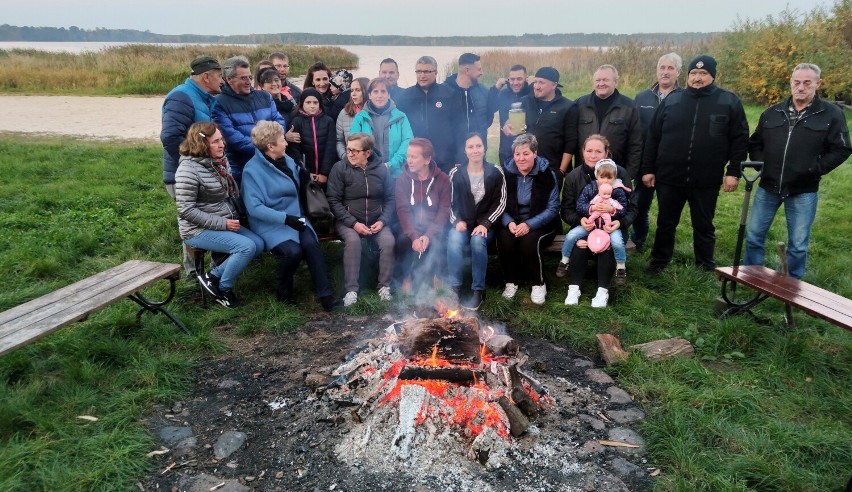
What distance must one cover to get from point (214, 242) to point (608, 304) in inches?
147

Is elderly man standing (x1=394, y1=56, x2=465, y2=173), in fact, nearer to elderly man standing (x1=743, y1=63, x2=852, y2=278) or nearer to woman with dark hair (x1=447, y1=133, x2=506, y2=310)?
woman with dark hair (x1=447, y1=133, x2=506, y2=310)

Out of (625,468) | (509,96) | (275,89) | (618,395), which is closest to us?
(625,468)

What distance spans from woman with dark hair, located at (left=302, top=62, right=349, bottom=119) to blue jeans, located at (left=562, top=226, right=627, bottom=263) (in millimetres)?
3045

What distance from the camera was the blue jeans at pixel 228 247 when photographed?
517 centimetres

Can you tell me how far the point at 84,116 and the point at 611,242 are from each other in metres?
17.1

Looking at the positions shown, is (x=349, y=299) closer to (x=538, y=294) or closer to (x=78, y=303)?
(x=538, y=294)

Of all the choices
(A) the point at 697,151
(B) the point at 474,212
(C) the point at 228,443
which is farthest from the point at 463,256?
(C) the point at 228,443

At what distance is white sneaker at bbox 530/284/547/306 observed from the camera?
5.42 metres

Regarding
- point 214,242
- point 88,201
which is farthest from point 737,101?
point 88,201

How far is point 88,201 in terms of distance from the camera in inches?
311

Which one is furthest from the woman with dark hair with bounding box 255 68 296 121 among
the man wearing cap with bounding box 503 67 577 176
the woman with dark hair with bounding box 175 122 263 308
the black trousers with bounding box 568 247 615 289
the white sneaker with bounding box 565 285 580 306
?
the white sneaker with bounding box 565 285 580 306

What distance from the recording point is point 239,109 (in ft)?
18.7

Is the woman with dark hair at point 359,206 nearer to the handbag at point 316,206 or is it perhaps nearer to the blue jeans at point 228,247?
the handbag at point 316,206

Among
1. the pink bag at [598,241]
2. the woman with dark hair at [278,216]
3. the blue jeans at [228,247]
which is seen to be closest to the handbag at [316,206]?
the woman with dark hair at [278,216]
